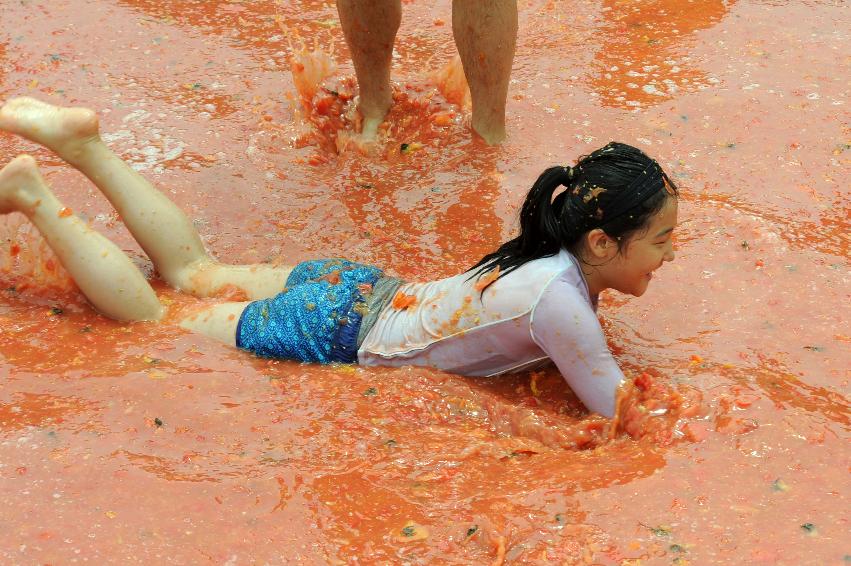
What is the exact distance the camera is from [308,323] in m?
2.69

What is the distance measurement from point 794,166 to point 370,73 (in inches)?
62.8

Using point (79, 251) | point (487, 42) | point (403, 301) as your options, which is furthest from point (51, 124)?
point (487, 42)

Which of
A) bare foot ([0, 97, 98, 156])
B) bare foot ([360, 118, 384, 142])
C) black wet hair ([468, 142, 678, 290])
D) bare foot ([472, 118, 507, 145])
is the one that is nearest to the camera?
black wet hair ([468, 142, 678, 290])

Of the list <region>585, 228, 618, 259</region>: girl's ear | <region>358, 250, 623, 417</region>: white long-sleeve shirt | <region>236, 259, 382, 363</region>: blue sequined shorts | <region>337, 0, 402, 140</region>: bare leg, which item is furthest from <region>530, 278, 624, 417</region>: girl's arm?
<region>337, 0, 402, 140</region>: bare leg

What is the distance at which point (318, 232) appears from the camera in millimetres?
3350

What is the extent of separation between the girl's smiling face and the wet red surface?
11.5 inches

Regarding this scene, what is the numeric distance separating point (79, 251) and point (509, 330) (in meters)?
1.24

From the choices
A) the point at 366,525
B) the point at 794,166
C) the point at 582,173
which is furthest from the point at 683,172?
the point at 366,525

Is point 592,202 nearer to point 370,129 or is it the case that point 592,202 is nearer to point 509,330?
point 509,330

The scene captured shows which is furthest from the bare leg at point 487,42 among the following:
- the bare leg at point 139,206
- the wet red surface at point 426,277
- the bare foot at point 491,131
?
the bare leg at point 139,206

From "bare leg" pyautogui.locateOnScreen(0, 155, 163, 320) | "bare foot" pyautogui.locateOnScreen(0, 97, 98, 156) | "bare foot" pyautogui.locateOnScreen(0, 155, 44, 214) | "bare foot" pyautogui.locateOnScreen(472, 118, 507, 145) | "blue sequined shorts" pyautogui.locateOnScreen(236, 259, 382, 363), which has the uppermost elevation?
"bare foot" pyautogui.locateOnScreen(0, 97, 98, 156)

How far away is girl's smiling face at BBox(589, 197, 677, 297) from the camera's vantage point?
237 cm

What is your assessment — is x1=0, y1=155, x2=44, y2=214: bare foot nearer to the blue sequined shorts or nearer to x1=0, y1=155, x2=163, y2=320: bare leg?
x1=0, y1=155, x2=163, y2=320: bare leg

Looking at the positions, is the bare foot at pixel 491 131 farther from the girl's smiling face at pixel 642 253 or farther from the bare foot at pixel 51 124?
the bare foot at pixel 51 124
